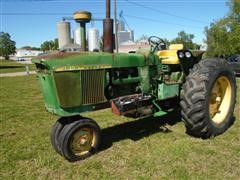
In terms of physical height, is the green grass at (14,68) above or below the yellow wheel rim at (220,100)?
below

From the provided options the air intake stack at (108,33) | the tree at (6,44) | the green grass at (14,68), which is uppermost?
the air intake stack at (108,33)

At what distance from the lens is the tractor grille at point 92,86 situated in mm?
4844

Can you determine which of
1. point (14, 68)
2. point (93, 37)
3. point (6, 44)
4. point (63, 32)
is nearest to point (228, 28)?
point (93, 37)

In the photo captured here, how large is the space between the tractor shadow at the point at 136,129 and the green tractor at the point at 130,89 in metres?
0.45

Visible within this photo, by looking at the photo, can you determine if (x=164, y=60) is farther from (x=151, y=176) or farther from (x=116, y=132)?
(x=151, y=176)

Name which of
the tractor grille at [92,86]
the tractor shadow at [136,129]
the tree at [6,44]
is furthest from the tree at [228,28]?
the tree at [6,44]

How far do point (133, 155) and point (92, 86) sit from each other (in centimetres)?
120

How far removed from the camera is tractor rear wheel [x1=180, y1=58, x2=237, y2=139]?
521 centimetres

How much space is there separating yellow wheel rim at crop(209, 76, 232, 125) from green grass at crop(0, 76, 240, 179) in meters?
0.32

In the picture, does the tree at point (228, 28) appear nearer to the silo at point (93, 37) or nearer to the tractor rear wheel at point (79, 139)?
the silo at point (93, 37)

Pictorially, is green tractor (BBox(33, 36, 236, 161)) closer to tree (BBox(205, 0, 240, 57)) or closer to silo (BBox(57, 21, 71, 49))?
silo (BBox(57, 21, 71, 49))

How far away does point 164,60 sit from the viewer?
6215 millimetres

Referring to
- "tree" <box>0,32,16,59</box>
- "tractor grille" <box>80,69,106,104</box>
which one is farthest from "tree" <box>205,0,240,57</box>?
"tree" <box>0,32,16,59</box>

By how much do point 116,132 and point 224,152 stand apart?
205cm
